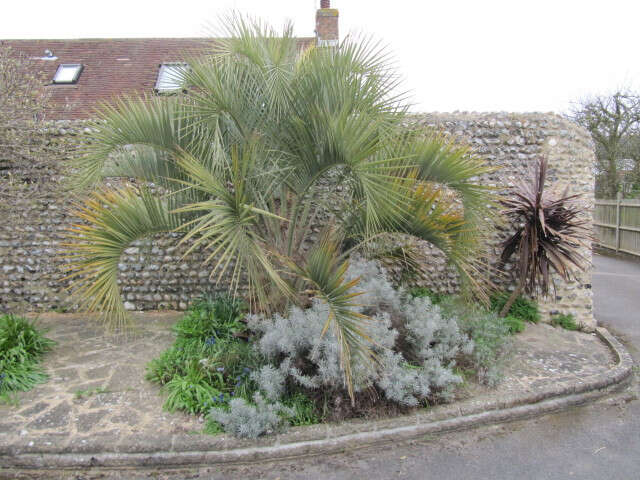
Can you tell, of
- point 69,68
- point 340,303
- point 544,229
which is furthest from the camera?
point 69,68

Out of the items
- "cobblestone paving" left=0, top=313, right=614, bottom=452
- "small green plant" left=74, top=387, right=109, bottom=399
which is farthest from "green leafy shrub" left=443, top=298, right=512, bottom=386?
"small green plant" left=74, top=387, right=109, bottom=399

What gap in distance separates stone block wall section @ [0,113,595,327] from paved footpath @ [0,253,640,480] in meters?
1.67

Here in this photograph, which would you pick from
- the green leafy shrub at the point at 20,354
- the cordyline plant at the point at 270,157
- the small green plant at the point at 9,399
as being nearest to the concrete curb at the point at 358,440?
the small green plant at the point at 9,399

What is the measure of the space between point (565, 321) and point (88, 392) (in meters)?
5.66

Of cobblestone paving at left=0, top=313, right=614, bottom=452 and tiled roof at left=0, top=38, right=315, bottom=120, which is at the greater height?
tiled roof at left=0, top=38, right=315, bottom=120

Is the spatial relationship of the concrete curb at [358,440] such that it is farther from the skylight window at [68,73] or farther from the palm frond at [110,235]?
the skylight window at [68,73]

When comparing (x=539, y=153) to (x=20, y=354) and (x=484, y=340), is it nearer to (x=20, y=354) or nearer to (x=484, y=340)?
(x=484, y=340)

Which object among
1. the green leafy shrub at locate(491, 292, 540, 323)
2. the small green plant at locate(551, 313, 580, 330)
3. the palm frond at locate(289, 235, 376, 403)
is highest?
the palm frond at locate(289, 235, 376, 403)

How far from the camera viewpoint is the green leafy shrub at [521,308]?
5.94 m

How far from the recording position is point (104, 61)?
11.6m

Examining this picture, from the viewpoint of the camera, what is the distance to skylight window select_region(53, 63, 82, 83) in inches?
428

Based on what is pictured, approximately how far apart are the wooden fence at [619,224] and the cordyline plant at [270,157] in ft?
31.0

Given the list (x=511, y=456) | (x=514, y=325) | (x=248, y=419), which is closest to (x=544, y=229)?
(x=514, y=325)

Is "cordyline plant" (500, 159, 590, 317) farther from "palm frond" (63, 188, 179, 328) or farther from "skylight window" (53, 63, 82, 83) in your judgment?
"skylight window" (53, 63, 82, 83)
